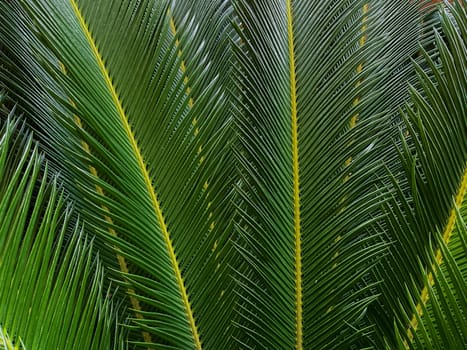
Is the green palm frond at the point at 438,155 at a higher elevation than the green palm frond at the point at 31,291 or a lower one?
higher

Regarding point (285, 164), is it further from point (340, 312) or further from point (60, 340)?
point (60, 340)

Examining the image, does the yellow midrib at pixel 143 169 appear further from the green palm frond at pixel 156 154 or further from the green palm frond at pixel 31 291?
the green palm frond at pixel 31 291

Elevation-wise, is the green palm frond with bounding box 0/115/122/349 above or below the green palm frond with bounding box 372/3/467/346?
below

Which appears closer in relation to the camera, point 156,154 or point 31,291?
point 31,291

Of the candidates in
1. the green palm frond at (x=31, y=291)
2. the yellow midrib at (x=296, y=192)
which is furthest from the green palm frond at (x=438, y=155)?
the green palm frond at (x=31, y=291)

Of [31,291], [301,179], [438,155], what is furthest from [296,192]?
[31,291]

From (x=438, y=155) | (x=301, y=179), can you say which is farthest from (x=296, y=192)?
(x=438, y=155)

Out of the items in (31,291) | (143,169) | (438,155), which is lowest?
(31,291)

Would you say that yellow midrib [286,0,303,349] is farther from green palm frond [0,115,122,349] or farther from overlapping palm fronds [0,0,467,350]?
green palm frond [0,115,122,349]

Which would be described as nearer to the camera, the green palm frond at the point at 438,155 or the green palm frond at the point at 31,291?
the green palm frond at the point at 31,291

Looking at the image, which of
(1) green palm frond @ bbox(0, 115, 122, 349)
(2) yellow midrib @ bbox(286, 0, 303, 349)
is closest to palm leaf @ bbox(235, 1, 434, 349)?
(2) yellow midrib @ bbox(286, 0, 303, 349)

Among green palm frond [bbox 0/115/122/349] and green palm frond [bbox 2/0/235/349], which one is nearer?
green palm frond [bbox 0/115/122/349]

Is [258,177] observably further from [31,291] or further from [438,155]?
[31,291]

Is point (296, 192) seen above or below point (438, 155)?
below
